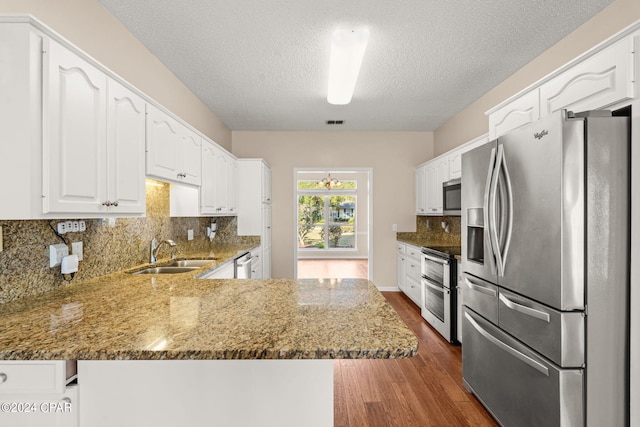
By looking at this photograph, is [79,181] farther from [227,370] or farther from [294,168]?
[294,168]

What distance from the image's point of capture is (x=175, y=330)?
1.08 m

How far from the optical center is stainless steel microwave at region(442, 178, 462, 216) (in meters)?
3.48

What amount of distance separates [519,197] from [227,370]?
5.64 feet

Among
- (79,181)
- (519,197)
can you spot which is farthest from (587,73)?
(79,181)

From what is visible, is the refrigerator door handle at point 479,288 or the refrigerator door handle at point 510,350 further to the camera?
the refrigerator door handle at point 479,288

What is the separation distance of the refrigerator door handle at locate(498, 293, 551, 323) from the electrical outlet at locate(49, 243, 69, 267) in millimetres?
2590

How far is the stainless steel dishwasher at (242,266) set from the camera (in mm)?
3354

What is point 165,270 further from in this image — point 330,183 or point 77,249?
point 330,183

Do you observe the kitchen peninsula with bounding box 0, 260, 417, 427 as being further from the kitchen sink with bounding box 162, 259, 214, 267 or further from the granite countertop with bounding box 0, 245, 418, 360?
the kitchen sink with bounding box 162, 259, 214, 267

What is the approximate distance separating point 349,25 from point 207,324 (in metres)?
2.27

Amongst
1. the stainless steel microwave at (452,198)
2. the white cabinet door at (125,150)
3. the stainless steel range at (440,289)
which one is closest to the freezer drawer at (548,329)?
the stainless steel range at (440,289)

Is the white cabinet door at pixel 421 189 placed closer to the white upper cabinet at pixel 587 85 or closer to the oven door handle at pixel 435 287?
the oven door handle at pixel 435 287

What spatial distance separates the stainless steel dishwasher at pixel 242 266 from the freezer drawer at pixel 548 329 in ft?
8.41

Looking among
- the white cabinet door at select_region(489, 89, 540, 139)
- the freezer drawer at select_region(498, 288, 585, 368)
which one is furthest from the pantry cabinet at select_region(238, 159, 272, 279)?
the freezer drawer at select_region(498, 288, 585, 368)
